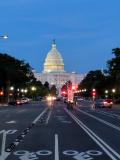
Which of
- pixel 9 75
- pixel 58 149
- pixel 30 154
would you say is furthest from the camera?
pixel 9 75

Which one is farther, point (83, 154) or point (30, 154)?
point (83, 154)

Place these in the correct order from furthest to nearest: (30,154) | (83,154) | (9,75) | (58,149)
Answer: (9,75) < (58,149) < (83,154) < (30,154)

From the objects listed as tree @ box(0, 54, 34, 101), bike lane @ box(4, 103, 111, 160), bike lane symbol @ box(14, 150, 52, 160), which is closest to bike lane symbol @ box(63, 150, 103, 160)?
bike lane @ box(4, 103, 111, 160)

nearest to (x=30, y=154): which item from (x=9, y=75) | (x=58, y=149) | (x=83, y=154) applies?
(x=83, y=154)

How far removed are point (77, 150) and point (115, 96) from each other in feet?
398

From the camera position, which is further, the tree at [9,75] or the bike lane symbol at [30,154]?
the tree at [9,75]

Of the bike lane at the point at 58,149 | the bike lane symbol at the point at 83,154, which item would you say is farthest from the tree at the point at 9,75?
the bike lane symbol at the point at 83,154

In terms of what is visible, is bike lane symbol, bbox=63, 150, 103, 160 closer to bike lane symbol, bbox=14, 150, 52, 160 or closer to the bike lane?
the bike lane

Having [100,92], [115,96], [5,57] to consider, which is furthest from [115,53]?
[100,92]

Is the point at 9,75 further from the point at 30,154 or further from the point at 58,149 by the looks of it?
the point at 30,154

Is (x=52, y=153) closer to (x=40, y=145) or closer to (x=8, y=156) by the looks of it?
(x=8, y=156)

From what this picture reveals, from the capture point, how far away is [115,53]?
464ft

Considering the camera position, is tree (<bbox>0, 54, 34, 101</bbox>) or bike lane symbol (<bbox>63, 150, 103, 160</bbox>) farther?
tree (<bbox>0, 54, 34, 101</bbox>)

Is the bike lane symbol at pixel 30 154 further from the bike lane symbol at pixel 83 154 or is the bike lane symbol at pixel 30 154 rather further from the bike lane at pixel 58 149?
the bike lane symbol at pixel 83 154
